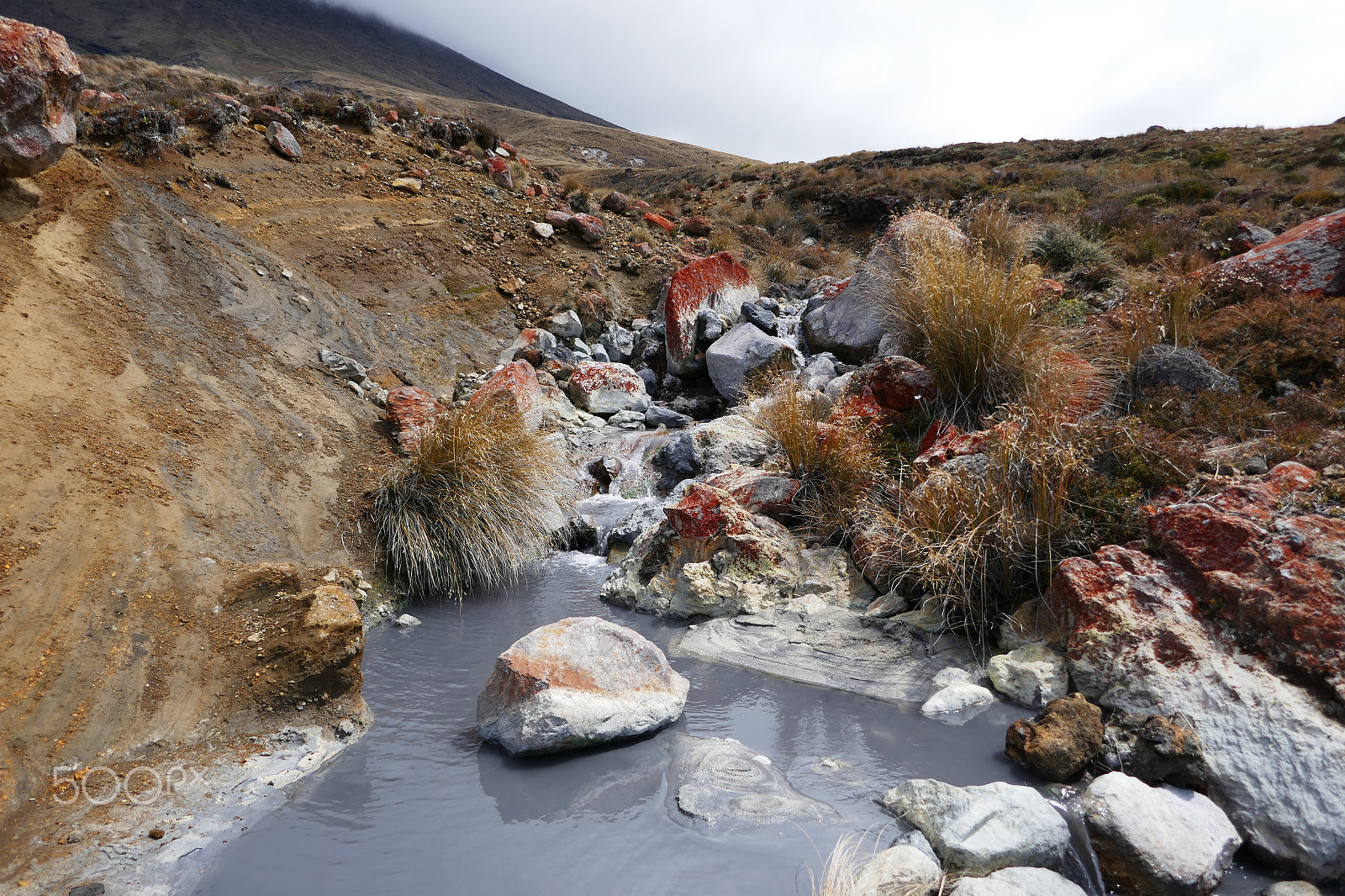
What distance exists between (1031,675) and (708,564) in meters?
2.13

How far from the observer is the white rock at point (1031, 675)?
3.26m

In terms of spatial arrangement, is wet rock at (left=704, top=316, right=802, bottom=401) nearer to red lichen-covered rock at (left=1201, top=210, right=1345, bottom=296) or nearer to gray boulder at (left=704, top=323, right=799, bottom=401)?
gray boulder at (left=704, top=323, right=799, bottom=401)

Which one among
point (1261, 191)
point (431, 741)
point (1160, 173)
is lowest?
point (431, 741)

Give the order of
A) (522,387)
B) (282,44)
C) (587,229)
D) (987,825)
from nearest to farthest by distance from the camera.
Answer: (987,825) → (522,387) → (587,229) → (282,44)

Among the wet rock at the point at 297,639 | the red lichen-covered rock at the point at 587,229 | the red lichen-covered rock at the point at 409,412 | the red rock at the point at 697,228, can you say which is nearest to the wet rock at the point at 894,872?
the wet rock at the point at 297,639

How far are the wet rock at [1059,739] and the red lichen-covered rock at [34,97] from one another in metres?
7.52

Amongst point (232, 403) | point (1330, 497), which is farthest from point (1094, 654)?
point (232, 403)

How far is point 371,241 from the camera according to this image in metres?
9.96

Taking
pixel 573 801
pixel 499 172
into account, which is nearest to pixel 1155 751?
pixel 573 801

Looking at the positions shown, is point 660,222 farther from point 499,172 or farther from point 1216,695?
point 1216,695

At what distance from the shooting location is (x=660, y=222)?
14758mm

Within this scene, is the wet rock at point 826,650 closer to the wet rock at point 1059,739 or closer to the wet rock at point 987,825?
the wet rock at point 1059,739

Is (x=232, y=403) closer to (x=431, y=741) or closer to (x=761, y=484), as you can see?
(x=431, y=741)

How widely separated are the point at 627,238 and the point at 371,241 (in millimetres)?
4866
